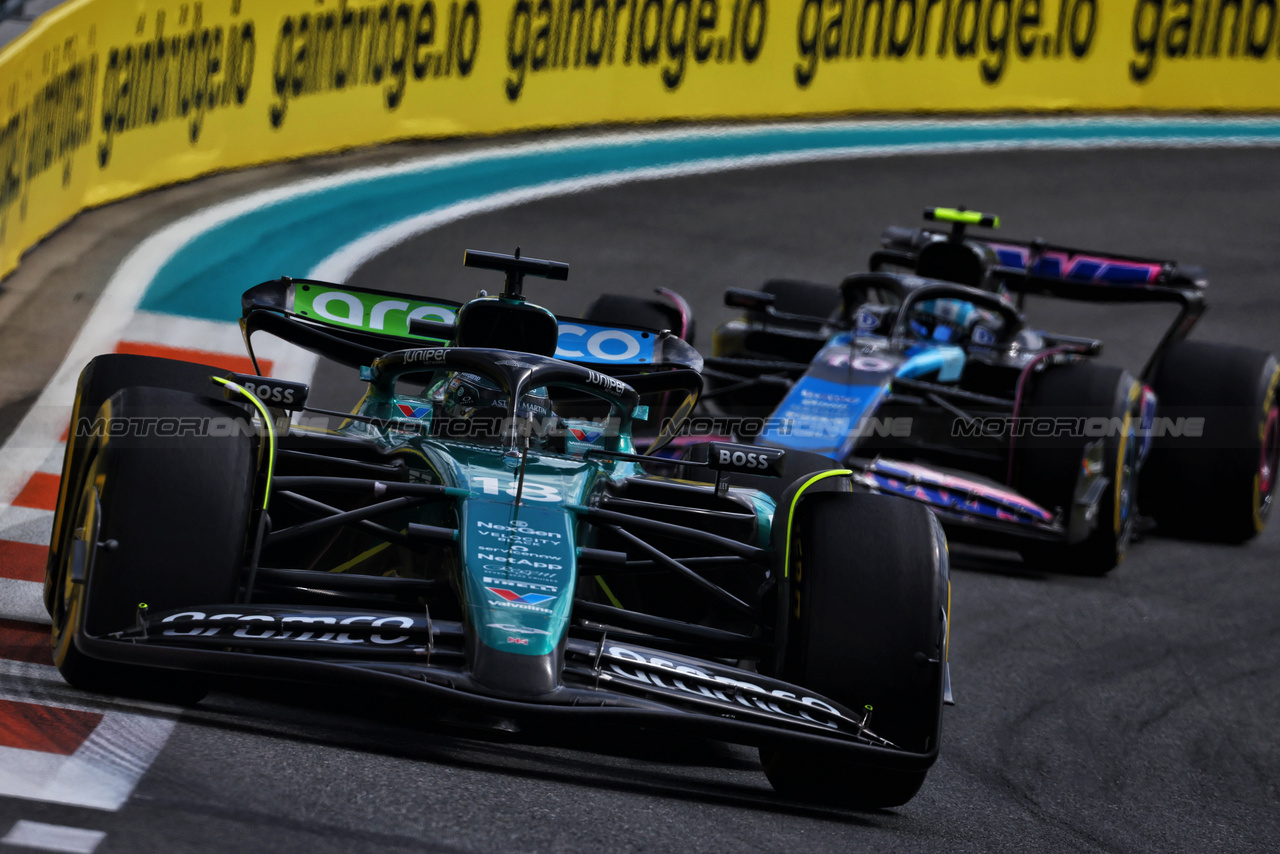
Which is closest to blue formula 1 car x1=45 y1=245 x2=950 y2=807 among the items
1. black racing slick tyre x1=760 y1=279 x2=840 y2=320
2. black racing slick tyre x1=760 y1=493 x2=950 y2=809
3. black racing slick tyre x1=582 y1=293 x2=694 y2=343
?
black racing slick tyre x1=760 y1=493 x2=950 y2=809

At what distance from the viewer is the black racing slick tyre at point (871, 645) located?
466 cm

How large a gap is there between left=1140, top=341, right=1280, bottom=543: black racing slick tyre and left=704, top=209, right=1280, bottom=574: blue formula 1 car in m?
0.01

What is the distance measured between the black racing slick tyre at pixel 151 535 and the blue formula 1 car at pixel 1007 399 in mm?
3891

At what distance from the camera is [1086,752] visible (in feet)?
19.4

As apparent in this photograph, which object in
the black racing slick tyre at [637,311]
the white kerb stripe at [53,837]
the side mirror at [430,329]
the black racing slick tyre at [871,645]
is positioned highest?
the black racing slick tyre at [637,311]

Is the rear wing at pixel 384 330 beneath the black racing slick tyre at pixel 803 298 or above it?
beneath

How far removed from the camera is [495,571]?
4656 millimetres

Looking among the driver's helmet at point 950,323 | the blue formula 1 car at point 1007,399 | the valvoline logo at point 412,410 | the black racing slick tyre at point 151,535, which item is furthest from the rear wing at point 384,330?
the driver's helmet at point 950,323

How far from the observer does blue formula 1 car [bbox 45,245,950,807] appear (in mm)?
4348

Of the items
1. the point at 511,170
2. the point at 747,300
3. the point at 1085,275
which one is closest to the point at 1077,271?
the point at 1085,275

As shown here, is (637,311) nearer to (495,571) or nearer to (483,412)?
(483,412)

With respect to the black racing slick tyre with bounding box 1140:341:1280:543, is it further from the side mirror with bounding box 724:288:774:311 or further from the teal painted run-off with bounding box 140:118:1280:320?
the teal painted run-off with bounding box 140:118:1280:320

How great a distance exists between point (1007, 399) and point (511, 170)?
7816 millimetres

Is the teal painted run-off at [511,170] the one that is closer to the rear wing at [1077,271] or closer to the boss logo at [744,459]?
the rear wing at [1077,271]
